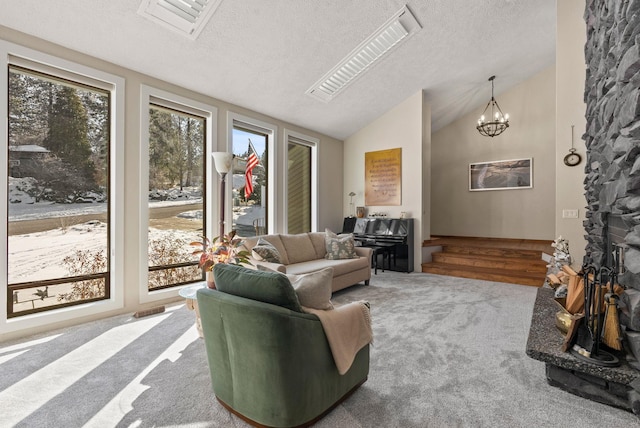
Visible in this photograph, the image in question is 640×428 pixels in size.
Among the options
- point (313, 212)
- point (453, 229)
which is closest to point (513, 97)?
point (453, 229)

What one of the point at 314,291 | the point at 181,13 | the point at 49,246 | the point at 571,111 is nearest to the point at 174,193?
the point at 49,246

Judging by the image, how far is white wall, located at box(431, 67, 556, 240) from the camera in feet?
21.5

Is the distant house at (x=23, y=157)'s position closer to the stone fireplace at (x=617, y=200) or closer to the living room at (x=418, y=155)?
the living room at (x=418, y=155)

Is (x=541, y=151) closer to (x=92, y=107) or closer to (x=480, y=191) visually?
(x=480, y=191)

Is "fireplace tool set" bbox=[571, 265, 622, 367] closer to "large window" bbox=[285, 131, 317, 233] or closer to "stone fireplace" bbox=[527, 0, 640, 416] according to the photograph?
"stone fireplace" bbox=[527, 0, 640, 416]

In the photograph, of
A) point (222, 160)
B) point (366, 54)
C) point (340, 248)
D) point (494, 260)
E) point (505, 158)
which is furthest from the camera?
point (505, 158)

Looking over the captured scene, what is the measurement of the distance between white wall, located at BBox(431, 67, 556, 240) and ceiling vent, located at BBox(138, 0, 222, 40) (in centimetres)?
582

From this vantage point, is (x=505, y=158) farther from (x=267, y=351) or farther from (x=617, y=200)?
(x=267, y=351)

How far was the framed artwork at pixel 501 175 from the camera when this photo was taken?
6.77 metres

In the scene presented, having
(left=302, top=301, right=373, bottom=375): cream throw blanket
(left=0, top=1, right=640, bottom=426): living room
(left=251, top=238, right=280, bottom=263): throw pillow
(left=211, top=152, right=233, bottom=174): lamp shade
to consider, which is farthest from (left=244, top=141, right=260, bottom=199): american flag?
(left=302, top=301, right=373, bottom=375): cream throw blanket

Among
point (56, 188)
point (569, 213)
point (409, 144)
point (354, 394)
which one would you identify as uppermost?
point (409, 144)

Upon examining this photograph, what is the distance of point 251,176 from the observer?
201 inches

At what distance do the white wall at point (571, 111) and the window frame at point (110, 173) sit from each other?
5.61m

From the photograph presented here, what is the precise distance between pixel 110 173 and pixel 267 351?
3.12m
